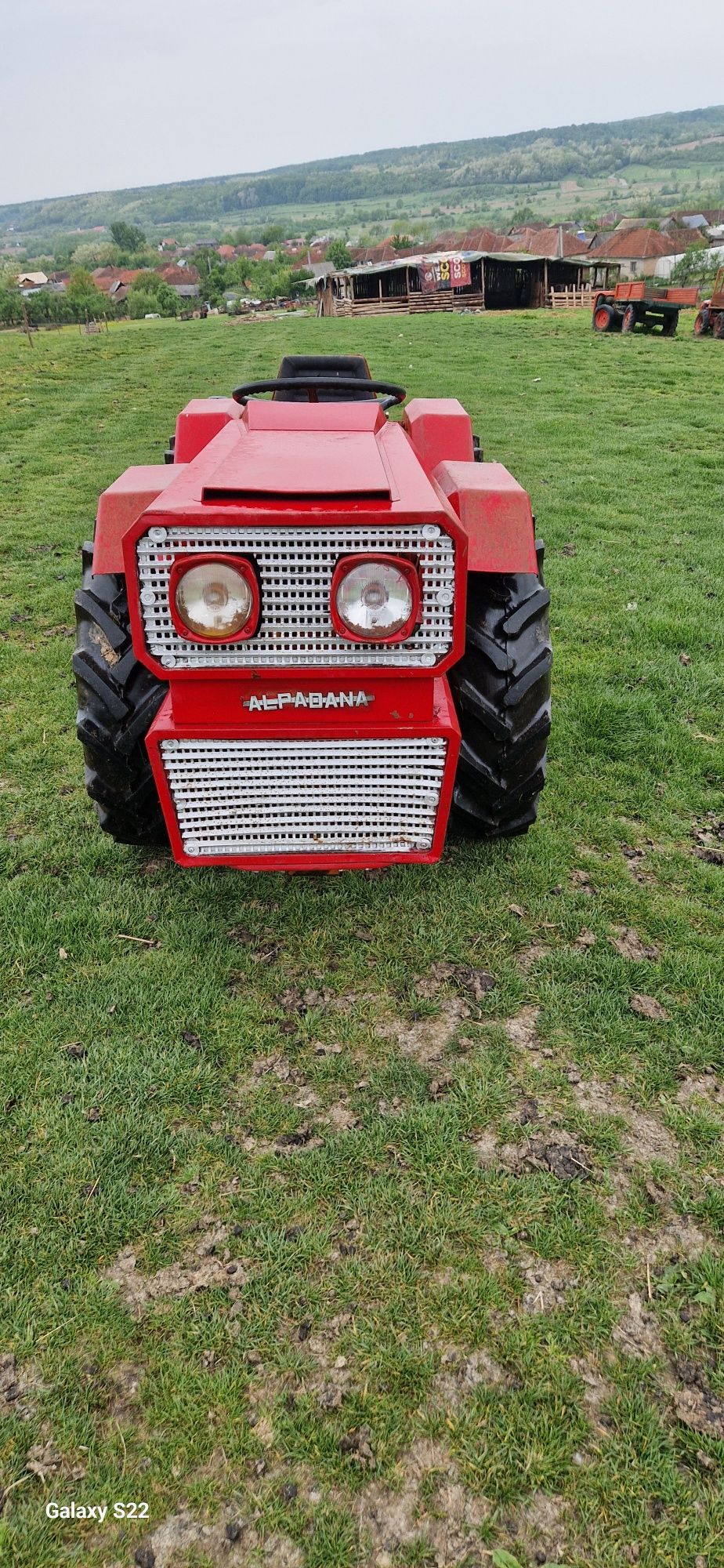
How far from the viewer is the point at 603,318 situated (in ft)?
58.8

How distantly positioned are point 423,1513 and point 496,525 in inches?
92.7

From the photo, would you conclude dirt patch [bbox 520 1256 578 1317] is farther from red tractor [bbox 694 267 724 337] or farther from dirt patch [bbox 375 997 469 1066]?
red tractor [bbox 694 267 724 337]

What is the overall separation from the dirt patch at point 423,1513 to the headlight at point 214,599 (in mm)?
1721

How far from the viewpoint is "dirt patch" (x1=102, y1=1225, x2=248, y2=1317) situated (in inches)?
72.3

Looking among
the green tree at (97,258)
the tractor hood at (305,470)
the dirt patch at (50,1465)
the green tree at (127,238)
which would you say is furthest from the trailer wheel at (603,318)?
the green tree at (127,238)

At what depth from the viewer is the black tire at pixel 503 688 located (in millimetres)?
2656

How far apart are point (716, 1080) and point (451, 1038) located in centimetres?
69

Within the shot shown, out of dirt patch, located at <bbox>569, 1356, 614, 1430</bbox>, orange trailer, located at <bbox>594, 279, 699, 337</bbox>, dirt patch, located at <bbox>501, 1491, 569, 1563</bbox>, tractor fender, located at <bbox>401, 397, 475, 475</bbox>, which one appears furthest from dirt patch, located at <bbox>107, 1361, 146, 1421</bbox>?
orange trailer, located at <bbox>594, 279, 699, 337</bbox>

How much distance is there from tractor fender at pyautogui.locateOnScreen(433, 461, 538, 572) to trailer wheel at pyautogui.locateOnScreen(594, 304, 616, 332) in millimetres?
17640

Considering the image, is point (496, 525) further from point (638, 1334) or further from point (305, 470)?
point (638, 1334)

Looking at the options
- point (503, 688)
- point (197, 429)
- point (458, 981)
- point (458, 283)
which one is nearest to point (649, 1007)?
point (458, 981)

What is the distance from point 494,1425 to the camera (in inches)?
63.4

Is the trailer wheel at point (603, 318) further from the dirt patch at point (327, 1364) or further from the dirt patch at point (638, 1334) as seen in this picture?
the dirt patch at point (327, 1364)

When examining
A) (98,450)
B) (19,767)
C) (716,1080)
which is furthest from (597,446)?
(716,1080)
